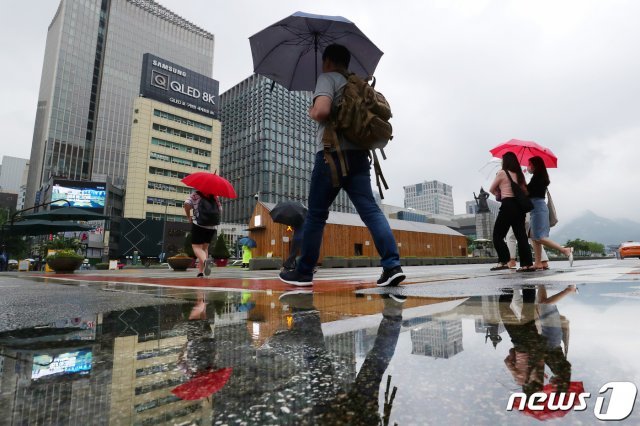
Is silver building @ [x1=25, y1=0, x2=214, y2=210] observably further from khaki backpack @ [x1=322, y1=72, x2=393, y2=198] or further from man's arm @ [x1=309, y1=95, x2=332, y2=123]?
khaki backpack @ [x1=322, y1=72, x2=393, y2=198]

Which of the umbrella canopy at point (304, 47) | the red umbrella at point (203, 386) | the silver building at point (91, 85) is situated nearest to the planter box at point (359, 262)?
the umbrella canopy at point (304, 47)

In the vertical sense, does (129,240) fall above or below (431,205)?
below

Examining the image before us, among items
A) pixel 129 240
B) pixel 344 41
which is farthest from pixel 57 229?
pixel 129 240

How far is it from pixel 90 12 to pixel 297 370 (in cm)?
10585

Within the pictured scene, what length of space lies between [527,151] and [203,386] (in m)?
6.34

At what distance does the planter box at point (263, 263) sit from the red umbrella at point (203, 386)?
1758 centimetres

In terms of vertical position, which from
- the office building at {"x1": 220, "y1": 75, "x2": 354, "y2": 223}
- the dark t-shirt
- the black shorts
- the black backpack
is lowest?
the black shorts

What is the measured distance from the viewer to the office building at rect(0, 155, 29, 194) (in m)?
172

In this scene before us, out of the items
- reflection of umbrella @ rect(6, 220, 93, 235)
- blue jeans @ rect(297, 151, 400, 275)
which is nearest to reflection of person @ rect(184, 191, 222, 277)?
blue jeans @ rect(297, 151, 400, 275)

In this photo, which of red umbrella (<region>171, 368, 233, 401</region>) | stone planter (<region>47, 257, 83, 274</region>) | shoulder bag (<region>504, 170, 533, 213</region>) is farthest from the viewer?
stone planter (<region>47, 257, 83, 274</region>)

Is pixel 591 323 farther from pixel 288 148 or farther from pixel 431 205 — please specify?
pixel 431 205

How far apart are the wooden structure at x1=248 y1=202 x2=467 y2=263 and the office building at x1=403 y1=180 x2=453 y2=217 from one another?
15189cm

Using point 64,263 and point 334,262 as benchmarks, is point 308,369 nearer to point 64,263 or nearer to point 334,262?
point 64,263

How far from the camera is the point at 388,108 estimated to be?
2736 millimetres
